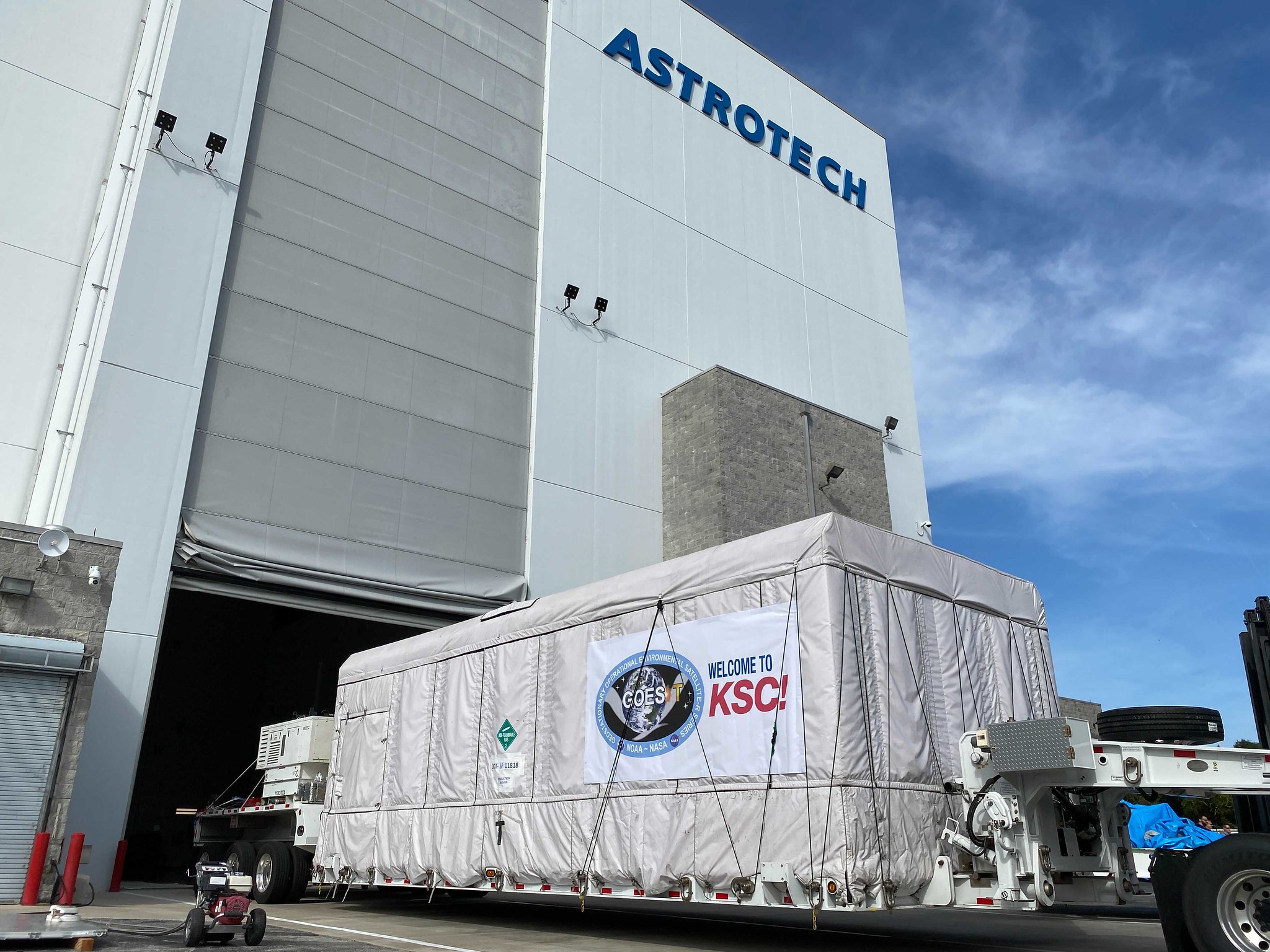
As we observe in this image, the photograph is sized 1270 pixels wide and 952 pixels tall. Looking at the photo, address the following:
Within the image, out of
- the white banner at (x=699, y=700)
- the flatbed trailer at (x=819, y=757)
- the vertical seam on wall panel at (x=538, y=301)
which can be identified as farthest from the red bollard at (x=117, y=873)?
the white banner at (x=699, y=700)

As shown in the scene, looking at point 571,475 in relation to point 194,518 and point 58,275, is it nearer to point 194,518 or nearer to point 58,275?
point 194,518

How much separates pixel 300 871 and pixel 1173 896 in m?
13.2

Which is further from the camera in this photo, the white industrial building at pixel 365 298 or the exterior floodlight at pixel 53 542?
the white industrial building at pixel 365 298

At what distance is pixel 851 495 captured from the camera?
26.7 m

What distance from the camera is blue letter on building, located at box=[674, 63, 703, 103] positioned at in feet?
97.2

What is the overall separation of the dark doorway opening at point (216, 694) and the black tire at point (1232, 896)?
26.1 m

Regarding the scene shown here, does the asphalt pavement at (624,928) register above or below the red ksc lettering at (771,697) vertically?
below

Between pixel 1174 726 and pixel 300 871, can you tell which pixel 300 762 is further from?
pixel 1174 726

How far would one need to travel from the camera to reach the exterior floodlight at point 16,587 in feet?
48.4

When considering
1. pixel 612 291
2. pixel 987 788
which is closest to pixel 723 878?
pixel 987 788

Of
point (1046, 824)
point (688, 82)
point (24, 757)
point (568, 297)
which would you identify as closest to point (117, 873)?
point (24, 757)

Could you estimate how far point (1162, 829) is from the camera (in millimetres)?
12141

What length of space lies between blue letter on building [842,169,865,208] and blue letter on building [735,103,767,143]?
3791mm

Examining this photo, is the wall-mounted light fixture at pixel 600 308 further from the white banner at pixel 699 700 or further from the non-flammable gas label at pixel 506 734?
the white banner at pixel 699 700
